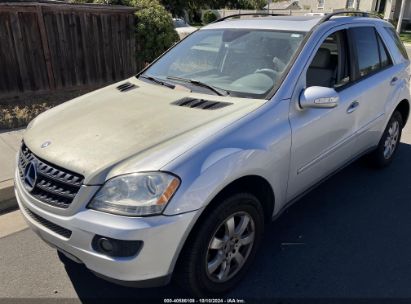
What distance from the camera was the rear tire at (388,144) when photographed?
4438mm

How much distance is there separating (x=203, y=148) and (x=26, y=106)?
17.3 ft

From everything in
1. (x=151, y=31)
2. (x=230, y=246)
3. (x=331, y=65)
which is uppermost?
→ (x=331, y=65)

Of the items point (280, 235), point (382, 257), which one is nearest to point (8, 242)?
point (280, 235)

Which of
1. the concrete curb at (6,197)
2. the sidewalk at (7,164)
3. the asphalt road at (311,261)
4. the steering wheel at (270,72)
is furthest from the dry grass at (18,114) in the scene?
the steering wheel at (270,72)

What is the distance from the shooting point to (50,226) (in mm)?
2348

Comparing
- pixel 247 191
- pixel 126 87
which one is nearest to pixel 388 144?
pixel 247 191

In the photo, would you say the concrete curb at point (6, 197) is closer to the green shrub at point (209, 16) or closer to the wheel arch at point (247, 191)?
the wheel arch at point (247, 191)

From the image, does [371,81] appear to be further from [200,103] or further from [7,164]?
[7,164]

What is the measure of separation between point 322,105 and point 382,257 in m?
1.32

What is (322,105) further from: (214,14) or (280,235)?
(214,14)

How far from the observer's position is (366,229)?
3479mm

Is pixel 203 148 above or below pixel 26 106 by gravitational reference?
above

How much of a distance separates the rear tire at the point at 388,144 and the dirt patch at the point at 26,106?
4753 mm

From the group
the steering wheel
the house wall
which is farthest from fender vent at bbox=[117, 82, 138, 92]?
the house wall
